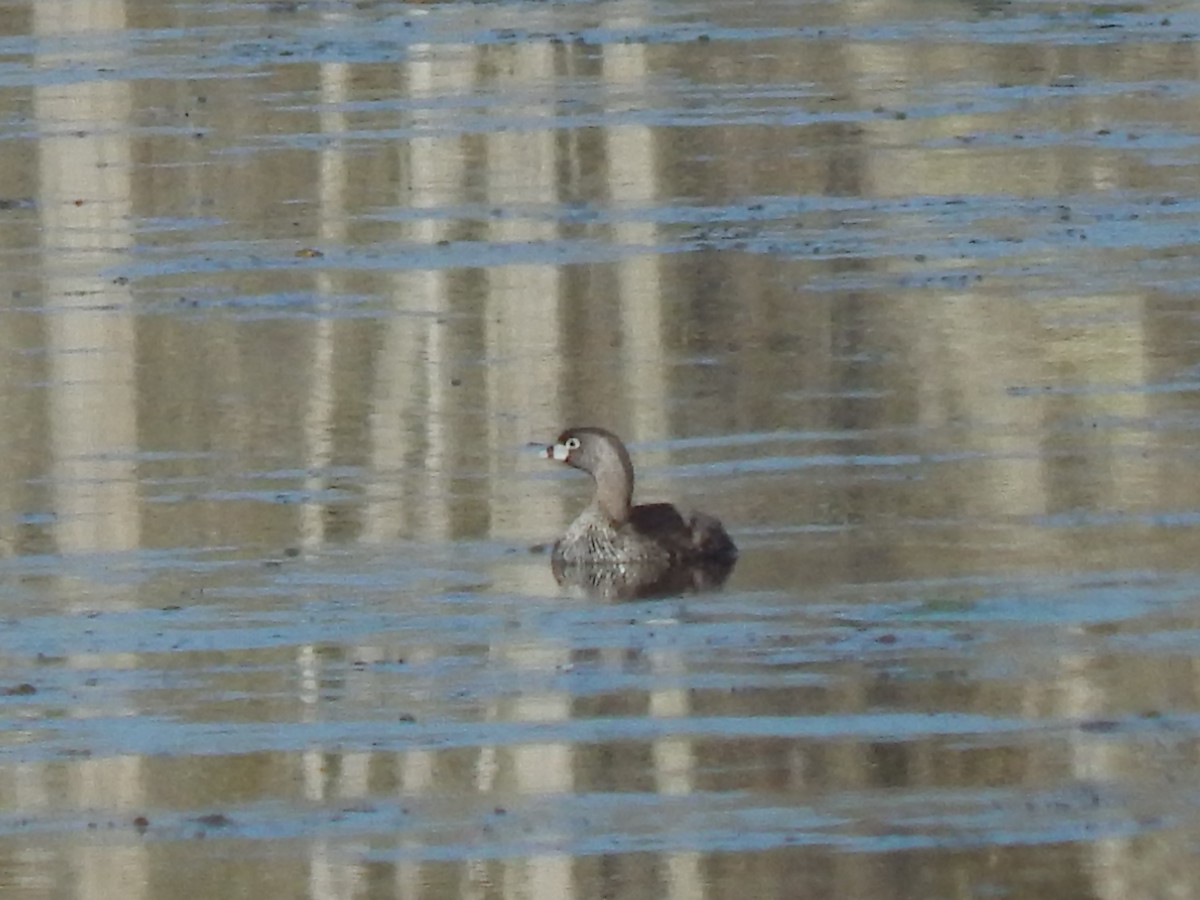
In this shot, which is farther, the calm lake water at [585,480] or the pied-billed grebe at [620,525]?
the pied-billed grebe at [620,525]

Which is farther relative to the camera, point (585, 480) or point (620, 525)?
point (585, 480)

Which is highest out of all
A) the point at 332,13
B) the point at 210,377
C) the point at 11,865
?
the point at 332,13

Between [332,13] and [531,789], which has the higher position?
[332,13]

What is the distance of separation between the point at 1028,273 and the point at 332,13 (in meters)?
14.9

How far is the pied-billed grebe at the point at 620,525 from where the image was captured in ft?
44.5

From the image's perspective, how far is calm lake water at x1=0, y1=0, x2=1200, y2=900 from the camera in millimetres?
10484

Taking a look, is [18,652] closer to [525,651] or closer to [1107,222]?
[525,651]

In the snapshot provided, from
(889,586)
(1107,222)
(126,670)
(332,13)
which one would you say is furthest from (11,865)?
(332,13)

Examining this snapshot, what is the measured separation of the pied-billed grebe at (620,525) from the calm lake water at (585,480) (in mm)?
168

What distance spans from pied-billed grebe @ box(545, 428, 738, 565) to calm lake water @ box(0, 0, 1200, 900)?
0.55 feet

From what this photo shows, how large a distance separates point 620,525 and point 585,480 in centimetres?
171

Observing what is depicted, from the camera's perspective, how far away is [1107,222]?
2062 cm

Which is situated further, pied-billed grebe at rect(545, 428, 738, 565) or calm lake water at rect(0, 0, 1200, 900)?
pied-billed grebe at rect(545, 428, 738, 565)

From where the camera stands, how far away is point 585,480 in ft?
51.5
